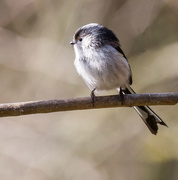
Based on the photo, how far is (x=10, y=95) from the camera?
7.61 metres

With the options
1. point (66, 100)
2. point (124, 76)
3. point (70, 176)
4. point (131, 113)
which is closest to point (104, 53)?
point (124, 76)

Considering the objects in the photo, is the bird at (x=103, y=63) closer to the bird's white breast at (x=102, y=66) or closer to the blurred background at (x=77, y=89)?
the bird's white breast at (x=102, y=66)

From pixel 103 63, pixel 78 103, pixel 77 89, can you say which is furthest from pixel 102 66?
pixel 77 89

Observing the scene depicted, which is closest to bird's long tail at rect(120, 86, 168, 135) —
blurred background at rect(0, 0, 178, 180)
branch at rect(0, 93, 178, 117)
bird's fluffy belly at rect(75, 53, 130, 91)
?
bird's fluffy belly at rect(75, 53, 130, 91)

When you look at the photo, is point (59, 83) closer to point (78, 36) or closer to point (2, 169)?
point (2, 169)

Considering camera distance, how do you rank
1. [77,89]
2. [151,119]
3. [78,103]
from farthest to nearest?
[77,89] → [151,119] → [78,103]

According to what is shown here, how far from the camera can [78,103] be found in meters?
3.83

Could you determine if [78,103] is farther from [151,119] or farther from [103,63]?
[151,119]

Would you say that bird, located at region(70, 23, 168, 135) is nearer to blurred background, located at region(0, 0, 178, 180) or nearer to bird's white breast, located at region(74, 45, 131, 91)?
bird's white breast, located at region(74, 45, 131, 91)

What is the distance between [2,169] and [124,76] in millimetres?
3450

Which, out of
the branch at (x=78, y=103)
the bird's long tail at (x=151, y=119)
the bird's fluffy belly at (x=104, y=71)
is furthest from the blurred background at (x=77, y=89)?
the branch at (x=78, y=103)

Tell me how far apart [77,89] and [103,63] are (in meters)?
2.84

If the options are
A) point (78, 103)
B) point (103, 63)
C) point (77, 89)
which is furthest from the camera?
point (77, 89)

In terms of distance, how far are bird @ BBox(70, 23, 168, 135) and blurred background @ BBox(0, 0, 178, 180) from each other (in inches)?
89.4
